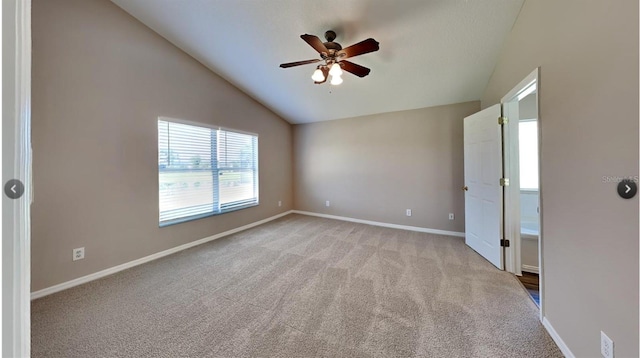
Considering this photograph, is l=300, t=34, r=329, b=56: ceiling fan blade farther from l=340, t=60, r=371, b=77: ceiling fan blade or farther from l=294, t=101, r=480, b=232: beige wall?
l=294, t=101, r=480, b=232: beige wall

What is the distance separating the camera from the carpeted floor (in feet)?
5.14

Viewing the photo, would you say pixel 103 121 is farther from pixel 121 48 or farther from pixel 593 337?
pixel 593 337

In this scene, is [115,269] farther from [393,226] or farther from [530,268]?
[530,268]

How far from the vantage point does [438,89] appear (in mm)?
3418

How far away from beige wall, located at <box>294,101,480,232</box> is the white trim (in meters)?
2.14

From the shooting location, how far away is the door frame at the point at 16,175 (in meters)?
0.44

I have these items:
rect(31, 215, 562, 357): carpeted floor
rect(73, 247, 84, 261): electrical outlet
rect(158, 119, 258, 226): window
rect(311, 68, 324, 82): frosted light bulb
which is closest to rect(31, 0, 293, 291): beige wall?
rect(73, 247, 84, 261): electrical outlet

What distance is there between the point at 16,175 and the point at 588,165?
7.75 ft

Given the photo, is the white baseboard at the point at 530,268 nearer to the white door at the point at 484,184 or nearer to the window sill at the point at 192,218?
the white door at the point at 484,184

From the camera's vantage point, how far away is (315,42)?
6.88ft

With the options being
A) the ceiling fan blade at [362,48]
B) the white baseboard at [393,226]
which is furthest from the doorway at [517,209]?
the ceiling fan blade at [362,48]

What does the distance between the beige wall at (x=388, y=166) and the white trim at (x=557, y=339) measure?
2142mm

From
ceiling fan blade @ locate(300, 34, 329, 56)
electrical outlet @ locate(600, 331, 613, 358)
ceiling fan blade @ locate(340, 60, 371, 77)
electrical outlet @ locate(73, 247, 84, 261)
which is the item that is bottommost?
electrical outlet @ locate(600, 331, 613, 358)

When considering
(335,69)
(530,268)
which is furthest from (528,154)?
(335,69)
